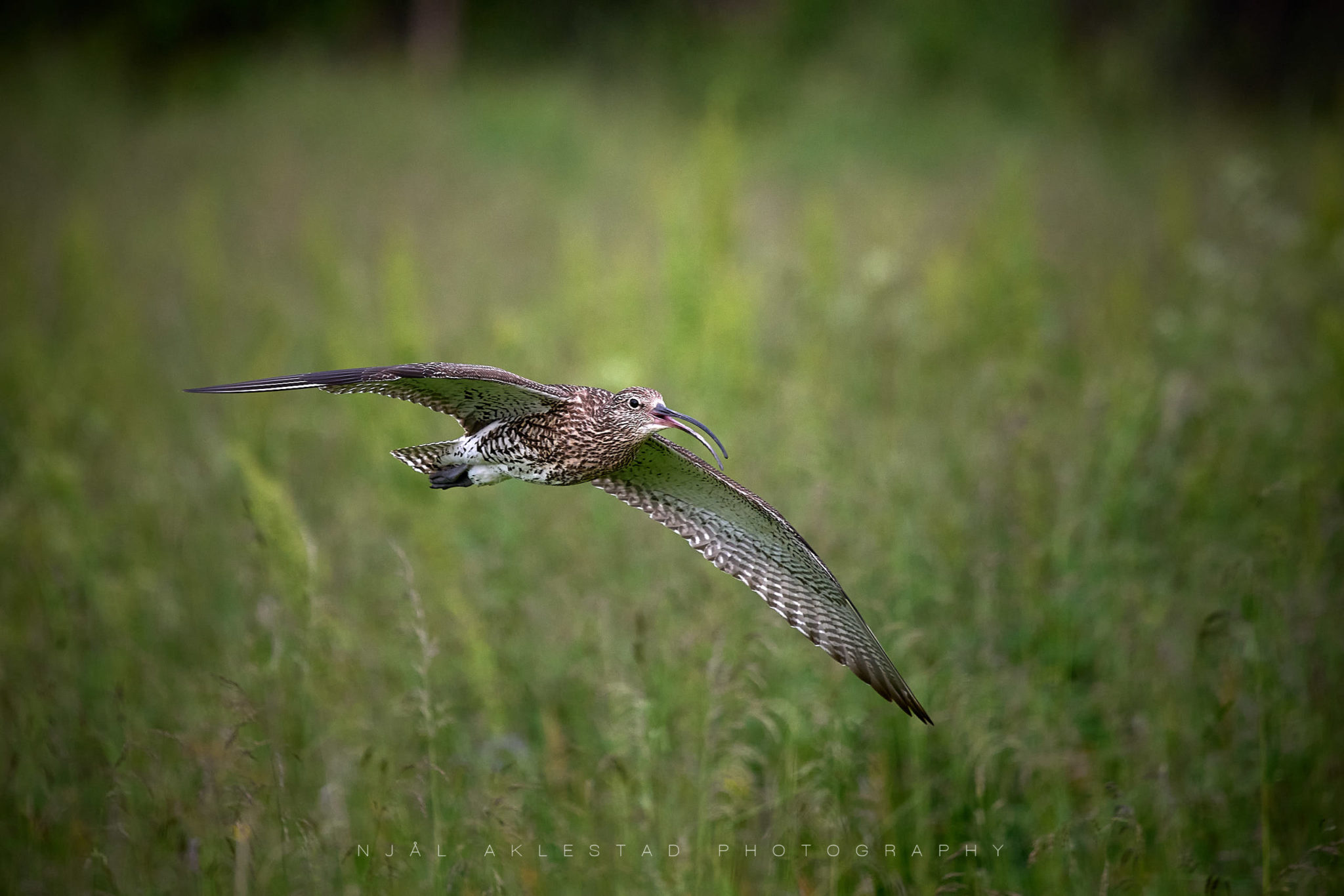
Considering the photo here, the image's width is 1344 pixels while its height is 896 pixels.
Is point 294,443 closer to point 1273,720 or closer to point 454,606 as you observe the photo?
point 454,606

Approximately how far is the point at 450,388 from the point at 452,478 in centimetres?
29

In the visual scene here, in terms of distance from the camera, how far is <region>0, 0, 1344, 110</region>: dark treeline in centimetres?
1569

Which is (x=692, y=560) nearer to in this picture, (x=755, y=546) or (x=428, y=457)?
(x=755, y=546)

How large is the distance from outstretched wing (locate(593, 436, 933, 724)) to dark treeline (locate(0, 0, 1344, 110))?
477 inches

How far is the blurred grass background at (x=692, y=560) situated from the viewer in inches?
118

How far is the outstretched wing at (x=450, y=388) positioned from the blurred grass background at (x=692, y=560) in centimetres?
46

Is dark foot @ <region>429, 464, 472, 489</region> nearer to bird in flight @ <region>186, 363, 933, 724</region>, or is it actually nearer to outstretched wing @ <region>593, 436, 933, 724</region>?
bird in flight @ <region>186, 363, 933, 724</region>

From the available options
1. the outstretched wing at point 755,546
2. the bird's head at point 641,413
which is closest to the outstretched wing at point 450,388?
the bird's head at point 641,413

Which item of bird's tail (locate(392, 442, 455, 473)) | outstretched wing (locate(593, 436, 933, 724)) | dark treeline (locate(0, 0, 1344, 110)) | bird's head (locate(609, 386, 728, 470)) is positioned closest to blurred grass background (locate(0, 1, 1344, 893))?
outstretched wing (locate(593, 436, 933, 724))

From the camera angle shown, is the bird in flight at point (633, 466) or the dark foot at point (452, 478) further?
the dark foot at point (452, 478)

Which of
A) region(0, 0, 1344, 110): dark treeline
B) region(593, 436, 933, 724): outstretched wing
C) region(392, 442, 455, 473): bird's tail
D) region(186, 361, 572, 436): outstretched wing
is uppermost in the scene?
region(0, 0, 1344, 110): dark treeline

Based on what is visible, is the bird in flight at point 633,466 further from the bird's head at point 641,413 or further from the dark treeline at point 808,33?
the dark treeline at point 808,33

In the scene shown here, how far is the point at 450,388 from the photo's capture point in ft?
9.39

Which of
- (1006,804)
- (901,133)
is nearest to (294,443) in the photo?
(1006,804)
